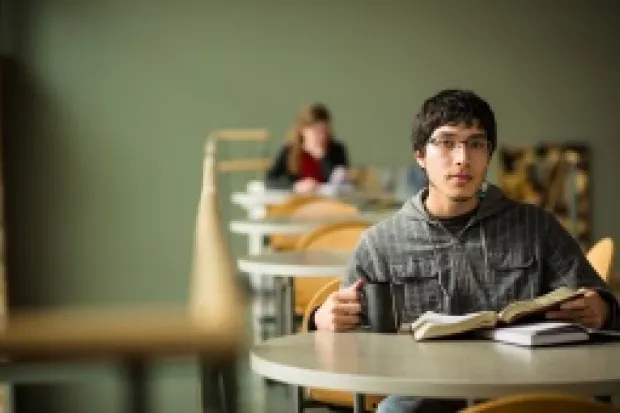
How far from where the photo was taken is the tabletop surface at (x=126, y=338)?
0.62 meters

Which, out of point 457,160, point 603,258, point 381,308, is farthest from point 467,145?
point 603,258

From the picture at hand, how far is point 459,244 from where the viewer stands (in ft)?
8.94

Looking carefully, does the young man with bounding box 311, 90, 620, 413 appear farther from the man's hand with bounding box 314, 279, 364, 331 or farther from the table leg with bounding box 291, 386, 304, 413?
the table leg with bounding box 291, 386, 304, 413

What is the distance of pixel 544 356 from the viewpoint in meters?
2.19

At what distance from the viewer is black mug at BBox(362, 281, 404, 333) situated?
2.54 metres

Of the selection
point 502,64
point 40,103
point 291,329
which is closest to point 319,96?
point 502,64

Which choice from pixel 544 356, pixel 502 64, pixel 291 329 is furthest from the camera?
pixel 502 64

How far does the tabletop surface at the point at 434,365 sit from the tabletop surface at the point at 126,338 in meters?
1.29

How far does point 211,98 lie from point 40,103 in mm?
1375

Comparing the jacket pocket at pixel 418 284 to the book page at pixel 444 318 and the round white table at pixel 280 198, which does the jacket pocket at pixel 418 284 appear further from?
the round white table at pixel 280 198

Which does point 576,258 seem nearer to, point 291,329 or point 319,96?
point 291,329

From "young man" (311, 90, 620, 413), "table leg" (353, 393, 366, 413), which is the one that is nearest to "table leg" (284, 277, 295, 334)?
"young man" (311, 90, 620, 413)

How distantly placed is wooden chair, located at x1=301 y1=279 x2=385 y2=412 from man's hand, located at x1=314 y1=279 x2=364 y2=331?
0.19 meters

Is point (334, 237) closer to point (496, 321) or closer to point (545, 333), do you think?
point (496, 321)
